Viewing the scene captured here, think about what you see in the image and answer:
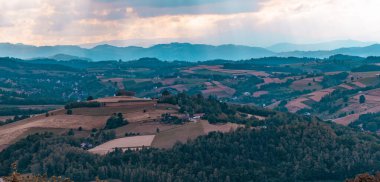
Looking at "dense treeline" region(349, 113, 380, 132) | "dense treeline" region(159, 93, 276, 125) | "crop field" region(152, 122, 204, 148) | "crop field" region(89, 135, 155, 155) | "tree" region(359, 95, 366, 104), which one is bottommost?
"dense treeline" region(349, 113, 380, 132)

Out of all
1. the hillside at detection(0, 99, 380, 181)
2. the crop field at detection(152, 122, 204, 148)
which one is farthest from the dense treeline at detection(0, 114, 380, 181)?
the crop field at detection(152, 122, 204, 148)

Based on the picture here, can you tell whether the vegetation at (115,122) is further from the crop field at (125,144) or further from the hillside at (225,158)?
the hillside at (225,158)

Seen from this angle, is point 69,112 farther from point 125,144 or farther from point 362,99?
point 362,99

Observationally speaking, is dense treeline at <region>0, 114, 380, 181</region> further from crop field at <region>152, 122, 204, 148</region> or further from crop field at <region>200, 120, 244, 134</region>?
crop field at <region>200, 120, 244, 134</region>

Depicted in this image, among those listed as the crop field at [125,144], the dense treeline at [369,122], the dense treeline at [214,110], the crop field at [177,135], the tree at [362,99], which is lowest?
the dense treeline at [369,122]

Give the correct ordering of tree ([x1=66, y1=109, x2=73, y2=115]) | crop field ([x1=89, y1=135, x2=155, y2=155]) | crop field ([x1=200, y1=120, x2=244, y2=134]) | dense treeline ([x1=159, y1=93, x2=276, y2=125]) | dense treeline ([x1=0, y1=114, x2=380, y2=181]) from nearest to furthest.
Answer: dense treeline ([x1=0, y1=114, x2=380, y2=181])
crop field ([x1=89, y1=135, x2=155, y2=155])
crop field ([x1=200, y1=120, x2=244, y2=134])
dense treeline ([x1=159, y1=93, x2=276, y2=125])
tree ([x1=66, y1=109, x2=73, y2=115])

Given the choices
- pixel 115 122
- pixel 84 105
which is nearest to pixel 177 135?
pixel 115 122

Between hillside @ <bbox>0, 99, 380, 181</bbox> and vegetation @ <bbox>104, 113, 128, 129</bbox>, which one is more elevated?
vegetation @ <bbox>104, 113, 128, 129</bbox>

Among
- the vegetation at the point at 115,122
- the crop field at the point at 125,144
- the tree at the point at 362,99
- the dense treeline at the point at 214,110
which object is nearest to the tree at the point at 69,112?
the vegetation at the point at 115,122

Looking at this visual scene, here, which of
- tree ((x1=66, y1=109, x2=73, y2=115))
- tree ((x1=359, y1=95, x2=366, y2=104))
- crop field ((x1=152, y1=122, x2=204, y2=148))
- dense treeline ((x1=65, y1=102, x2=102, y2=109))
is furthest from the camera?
tree ((x1=359, y1=95, x2=366, y2=104))
